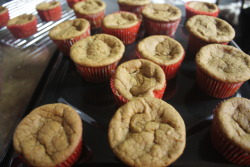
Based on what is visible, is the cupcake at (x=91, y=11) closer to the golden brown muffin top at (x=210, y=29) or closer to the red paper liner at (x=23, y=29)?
the red paper liner at (x=23, y=29)

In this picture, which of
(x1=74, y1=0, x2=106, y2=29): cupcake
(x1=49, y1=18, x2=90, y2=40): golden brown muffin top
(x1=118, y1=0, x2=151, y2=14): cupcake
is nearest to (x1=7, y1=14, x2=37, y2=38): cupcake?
(x1=49, y1=18, x2=90, y2=40): golden brown muffin top

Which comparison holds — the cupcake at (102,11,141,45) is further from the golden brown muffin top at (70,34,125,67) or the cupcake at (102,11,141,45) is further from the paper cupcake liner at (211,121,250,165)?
the paper cupcake liner at (211,121,250,165)

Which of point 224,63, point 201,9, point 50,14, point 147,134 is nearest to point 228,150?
point 147,134

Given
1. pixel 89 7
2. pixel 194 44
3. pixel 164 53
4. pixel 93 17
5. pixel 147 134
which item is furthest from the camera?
pixel 89 7

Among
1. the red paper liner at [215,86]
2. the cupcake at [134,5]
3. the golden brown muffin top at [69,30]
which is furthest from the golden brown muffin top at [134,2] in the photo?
the red paper liner at [215,86]

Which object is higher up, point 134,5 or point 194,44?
point 134,5

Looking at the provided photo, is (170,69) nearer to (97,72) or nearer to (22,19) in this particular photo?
(97,72)
